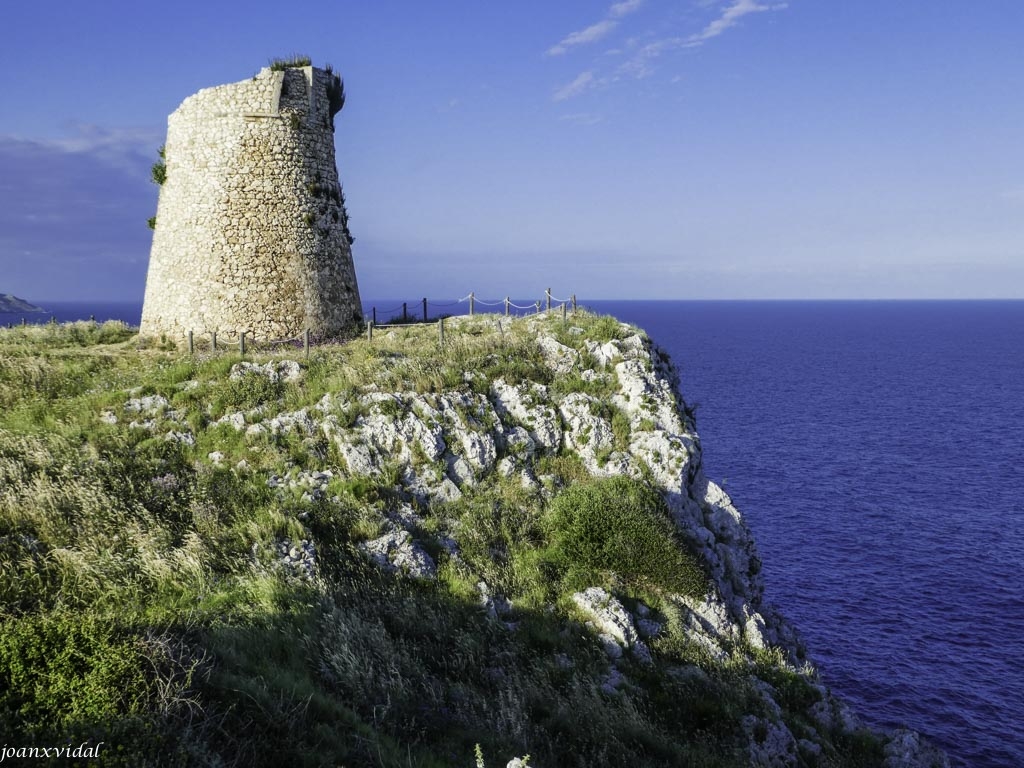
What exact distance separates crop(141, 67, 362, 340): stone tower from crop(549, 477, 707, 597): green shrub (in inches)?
563

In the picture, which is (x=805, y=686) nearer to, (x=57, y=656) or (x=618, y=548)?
(x=618, y=548)

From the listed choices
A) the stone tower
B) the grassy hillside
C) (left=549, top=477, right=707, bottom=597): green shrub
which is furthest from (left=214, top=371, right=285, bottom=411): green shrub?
(left=549, top=477, right=707, bottom=597): green shrub

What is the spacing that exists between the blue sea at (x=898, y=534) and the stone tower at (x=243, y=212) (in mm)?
27176

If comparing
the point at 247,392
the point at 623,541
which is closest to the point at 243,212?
the point at 247,392

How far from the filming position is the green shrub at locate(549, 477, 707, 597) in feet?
51.4

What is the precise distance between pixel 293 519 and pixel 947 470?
2038 inches

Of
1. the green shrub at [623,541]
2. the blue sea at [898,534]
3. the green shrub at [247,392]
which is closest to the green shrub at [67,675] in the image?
the green shrub at [623,541]

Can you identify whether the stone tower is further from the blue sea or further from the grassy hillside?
the blue sea

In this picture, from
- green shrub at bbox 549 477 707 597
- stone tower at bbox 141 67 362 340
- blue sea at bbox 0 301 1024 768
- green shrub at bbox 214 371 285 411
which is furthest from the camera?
blue sea at bbox 0 301 1024 768

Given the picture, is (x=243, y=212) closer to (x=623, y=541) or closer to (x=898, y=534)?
(x=623, y=541)

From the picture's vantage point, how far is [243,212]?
2425 cm

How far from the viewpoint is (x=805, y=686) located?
49.1 feet

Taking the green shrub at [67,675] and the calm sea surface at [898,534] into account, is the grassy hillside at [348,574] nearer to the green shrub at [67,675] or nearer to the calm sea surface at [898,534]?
the green shrub at [67,675]

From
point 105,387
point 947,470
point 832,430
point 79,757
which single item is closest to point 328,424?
point 105,387
